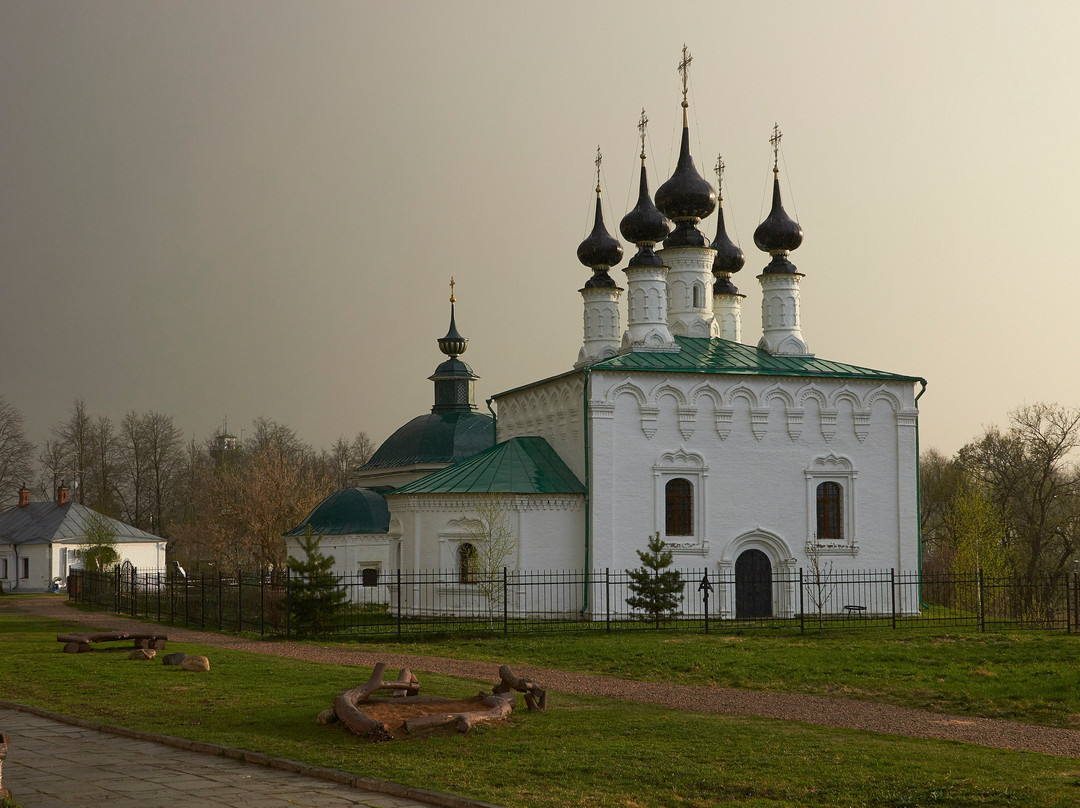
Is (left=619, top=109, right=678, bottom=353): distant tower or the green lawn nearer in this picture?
the green lawn

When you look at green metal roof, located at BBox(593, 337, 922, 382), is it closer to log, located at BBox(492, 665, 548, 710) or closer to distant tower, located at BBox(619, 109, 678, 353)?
distant tower, located at BBox(619, 109, 678, 353)

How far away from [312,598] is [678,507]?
9.79 m

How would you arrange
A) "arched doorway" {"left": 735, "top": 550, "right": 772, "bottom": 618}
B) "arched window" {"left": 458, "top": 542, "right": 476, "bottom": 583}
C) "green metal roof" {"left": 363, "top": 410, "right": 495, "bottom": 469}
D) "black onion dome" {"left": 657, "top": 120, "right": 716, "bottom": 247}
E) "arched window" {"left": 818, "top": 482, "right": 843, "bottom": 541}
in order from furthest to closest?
"green metal roof" {"left": 363, "top": 410, "right": 495, "bottom": 469}, "black onion dome" {"left": 657, "top": 120, "right": 716, "bottom": 247}, "arched window" {"left": 818, "top": 482, "right": 843, "bottom": 541}, "arched doorway" {"left": 735, "top": 550, "right": 772, "bottom": 618}, "arched window" {"left": 458, "top": 542, "right": 476, "bottom": 583}

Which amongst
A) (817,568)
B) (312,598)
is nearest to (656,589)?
(817,568)

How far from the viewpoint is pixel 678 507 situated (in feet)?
89.5

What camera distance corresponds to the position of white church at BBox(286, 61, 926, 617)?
2669 centimetres

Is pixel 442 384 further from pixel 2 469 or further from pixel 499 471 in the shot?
pixel 2 469

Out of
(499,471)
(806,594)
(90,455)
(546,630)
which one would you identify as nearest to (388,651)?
(546,630)

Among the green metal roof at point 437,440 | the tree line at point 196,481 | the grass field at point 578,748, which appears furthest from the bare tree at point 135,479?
the grass field at point 578,748

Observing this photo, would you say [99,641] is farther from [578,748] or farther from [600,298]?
[600,298]

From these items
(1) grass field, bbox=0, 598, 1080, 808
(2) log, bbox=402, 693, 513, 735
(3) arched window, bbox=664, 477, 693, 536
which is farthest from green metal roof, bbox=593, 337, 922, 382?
(2) log, bbox=402, 693, 513, 735

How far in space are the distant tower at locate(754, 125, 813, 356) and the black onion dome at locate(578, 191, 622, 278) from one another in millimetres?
3973

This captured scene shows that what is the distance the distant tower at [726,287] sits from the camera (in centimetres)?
3466

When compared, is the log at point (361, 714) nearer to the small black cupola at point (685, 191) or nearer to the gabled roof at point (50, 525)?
the small black cupola at point (685, 191)
